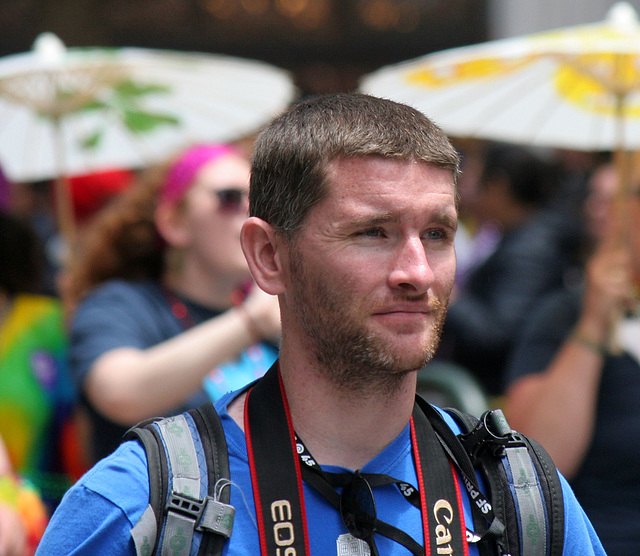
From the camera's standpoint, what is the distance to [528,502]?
1.58 metres

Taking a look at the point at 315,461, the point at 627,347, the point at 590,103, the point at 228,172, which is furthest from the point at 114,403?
the point at 590,103

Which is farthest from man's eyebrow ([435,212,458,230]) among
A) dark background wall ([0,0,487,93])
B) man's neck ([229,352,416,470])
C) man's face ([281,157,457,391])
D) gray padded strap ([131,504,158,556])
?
dark background wall ([0,0,487,93])

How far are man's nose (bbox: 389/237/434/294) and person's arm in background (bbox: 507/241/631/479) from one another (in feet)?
4.65

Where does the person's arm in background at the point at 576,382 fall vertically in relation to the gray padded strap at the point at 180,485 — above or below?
below

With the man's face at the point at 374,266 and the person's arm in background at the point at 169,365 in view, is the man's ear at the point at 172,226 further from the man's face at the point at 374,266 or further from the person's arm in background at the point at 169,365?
the man's face at the point at 374,266

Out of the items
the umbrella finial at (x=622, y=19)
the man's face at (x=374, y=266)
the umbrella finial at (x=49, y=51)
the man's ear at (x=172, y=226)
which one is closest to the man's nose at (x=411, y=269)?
the man's face at (x=374, y=266)

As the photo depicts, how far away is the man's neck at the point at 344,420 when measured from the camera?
63.7 inches

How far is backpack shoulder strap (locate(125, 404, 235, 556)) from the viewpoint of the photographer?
1460mm

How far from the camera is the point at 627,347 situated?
2.90m

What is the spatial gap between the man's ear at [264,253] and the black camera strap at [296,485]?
0.62ft

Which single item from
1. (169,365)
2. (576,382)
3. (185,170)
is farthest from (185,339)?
(576,382)

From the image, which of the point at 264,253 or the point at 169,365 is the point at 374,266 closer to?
the point at 264,253

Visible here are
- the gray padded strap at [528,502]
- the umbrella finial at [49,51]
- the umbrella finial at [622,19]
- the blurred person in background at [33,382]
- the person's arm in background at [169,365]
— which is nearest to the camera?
the gray padded strap at [528,502]

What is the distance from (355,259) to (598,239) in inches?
114
